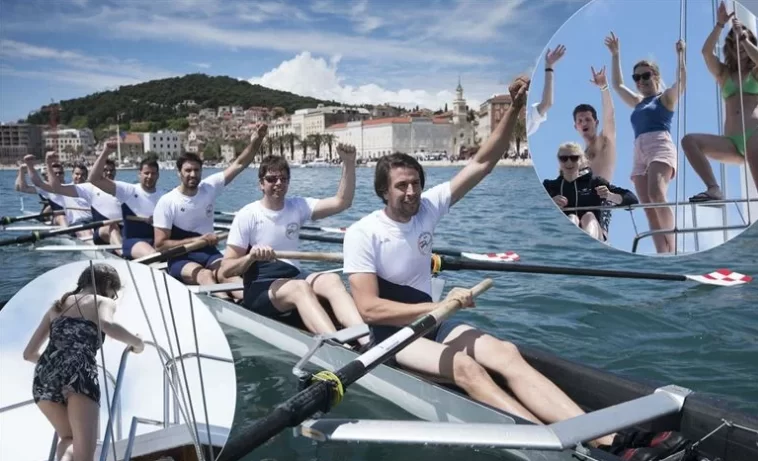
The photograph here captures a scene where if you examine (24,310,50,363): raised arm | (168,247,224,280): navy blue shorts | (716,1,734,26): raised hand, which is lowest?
(168,247,224,280): navy blue shorts

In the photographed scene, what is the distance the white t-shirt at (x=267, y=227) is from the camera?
568cm

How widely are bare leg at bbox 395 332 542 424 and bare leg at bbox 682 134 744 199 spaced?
1.41 meters

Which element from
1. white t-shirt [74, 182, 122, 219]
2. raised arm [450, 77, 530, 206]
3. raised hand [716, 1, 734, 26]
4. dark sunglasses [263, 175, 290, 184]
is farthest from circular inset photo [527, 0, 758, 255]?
white t-shirt [74, 182, 122, 219]

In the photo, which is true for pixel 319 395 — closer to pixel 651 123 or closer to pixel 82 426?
pixel 82 426

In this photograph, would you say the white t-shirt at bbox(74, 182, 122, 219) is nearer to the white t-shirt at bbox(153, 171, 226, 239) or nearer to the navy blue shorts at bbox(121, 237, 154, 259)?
the navy blue shorts at bbox(121, 237, 154, 259)

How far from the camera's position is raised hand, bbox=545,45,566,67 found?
276cm

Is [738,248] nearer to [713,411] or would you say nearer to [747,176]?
[713,411]

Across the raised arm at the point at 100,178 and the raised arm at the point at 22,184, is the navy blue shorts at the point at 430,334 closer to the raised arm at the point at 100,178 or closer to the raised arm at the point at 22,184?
the raised arm at the point at 100,178

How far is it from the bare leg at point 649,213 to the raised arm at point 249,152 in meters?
5.13

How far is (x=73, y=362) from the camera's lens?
6.17 feet

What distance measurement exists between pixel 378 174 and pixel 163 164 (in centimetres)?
5325

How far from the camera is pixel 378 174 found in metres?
3.89

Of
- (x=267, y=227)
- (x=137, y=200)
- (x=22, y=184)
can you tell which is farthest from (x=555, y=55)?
(x=22, y=184)

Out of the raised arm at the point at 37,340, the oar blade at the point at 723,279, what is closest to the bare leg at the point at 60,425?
the raised arm at the point at 37,340
